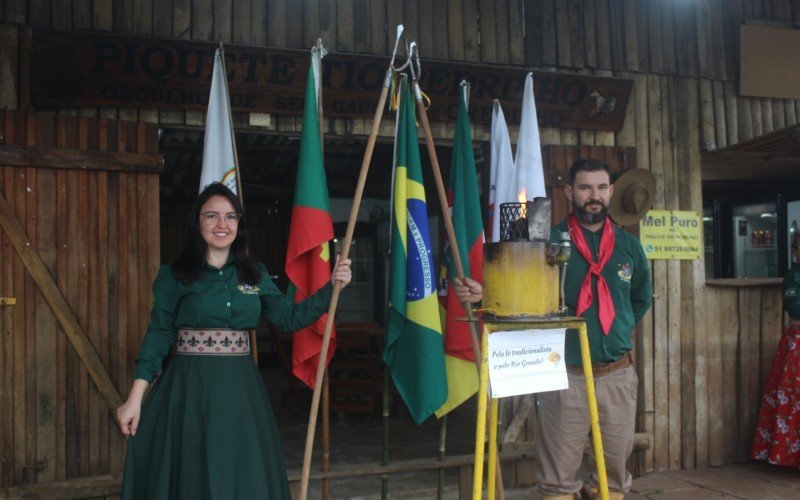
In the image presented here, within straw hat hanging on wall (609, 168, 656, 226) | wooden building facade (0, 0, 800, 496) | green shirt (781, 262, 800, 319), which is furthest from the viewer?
green shirt (781, 262, 800, 319)

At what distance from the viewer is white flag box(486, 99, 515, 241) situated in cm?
464

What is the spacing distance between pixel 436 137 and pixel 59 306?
2.61 m

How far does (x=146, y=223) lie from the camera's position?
4.27 m

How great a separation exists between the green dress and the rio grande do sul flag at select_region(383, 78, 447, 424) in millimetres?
1022

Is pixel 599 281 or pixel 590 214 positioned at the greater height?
pixel 590 214

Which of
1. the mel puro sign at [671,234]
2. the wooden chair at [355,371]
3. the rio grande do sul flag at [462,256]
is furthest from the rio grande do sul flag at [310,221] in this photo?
the wooden chair at [355,371]

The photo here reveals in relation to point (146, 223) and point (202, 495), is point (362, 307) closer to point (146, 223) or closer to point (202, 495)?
point (146, 223)

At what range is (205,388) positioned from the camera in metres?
2.93

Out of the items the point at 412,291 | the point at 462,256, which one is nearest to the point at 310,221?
the point at 412,291

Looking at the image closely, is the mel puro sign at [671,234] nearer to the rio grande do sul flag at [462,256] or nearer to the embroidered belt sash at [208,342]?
the rio grande do sul flag at [462,256]

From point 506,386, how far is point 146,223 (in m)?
2.50

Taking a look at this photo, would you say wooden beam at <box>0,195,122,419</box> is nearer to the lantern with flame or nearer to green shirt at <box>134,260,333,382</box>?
green shirt at <box>134,260,333,382</box>

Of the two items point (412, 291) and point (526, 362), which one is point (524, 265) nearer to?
point (526, 362)

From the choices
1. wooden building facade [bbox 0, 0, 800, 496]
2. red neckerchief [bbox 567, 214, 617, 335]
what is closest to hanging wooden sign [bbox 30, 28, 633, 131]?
wooden building facade [bbox 0, 0, 800, 496]
